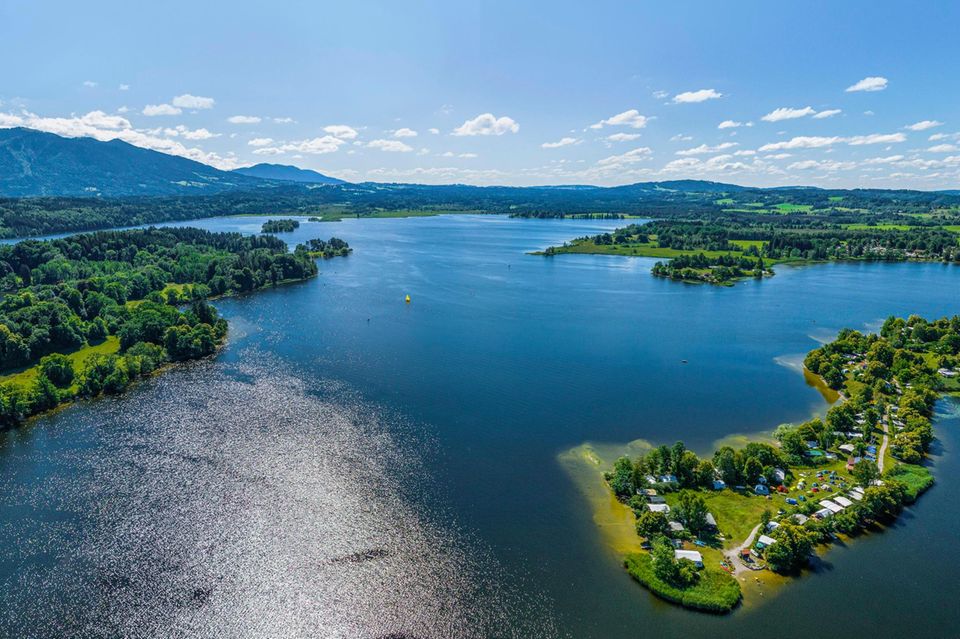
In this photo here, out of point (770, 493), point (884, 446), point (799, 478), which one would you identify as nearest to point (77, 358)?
point (770, 493)

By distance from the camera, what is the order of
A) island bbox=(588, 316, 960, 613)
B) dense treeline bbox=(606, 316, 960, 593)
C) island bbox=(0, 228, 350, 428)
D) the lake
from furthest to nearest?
island bbox=(0, 228, 350, 428) < dense treeline bbox=(606, 316, 960, 593) < island bbox=(588, 316, 960, 613) < the lake

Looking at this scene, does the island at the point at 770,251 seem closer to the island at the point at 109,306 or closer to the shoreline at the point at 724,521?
the shoreline at the point at 724,521

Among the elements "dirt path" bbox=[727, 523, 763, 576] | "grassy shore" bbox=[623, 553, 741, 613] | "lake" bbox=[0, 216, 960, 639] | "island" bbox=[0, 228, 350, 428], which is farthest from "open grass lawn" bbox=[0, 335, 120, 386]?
"dirt path" bbox=[727, 523, 763, 576]

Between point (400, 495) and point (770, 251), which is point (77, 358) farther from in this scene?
point (770, 251)

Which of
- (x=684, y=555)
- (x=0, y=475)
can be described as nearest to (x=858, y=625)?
(x=684, y=555)

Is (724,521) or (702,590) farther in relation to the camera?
(724,521)

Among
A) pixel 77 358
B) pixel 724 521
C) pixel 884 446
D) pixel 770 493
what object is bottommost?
pixel 724 521

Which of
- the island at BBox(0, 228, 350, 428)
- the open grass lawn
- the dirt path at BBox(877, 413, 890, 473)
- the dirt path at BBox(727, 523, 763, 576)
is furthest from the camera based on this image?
the open grass lawn

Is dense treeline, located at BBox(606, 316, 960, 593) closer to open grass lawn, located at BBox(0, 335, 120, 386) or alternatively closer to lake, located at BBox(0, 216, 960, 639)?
lake, located at BBox(0, 216, 960, 639)

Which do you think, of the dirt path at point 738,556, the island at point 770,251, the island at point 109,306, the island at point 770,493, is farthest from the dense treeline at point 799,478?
the island at point 770,251
